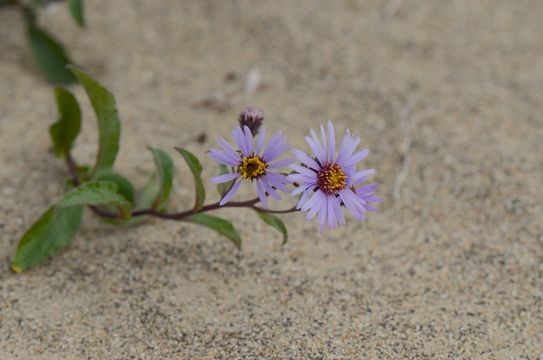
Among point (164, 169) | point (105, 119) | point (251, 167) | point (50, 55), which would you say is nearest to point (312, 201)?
point (251, 167)

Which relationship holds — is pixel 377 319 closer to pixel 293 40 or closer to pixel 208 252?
pixel 208 252

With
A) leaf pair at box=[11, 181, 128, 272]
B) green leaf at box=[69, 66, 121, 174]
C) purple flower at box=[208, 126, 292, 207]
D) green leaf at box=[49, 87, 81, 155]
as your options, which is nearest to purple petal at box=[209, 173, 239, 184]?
purple flower at box=[208, 126, 292, 207]

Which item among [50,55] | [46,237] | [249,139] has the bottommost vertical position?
[46,237]

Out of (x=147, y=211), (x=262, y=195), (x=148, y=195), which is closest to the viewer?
(x=262, y=195)

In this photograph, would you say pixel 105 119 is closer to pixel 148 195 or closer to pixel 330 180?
pixel 148 195

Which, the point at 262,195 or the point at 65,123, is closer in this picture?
the point at 262,195

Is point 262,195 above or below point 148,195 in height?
below

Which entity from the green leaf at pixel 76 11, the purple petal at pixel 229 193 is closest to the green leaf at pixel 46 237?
the purple petal at pixel 229 193

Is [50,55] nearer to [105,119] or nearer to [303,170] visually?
[105,119]

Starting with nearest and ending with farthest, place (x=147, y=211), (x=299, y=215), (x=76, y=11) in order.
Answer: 1. (x=147, y=211)
2. (x=299, y=215)
3. (x=76, y=11)
